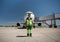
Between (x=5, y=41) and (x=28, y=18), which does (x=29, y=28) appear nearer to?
(x=28, y=18)

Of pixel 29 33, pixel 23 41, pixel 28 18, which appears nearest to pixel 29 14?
pixel 28 18

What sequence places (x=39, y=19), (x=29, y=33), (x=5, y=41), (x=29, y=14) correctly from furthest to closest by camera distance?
(x=39, y=19) → (x=29, y=33) → (x=29, y=14) → (x=5, y=41)

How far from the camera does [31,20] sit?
468 centimetres

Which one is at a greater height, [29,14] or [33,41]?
[29,14]

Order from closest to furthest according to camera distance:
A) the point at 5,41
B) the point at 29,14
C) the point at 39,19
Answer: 1. the point at 5,41
2. the point at 29,14
3. the point at 39,19

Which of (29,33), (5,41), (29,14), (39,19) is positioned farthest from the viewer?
(39,19)

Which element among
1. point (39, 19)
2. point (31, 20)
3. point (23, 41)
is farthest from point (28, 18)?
point (39, 19)

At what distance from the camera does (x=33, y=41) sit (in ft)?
12.5

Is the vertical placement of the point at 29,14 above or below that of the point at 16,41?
above

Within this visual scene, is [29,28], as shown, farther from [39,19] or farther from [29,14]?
[39,19]

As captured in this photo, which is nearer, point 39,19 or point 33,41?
point 33,41

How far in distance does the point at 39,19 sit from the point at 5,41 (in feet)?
66.4

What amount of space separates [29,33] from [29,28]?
0.45 ft

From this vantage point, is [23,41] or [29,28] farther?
[29,28]
